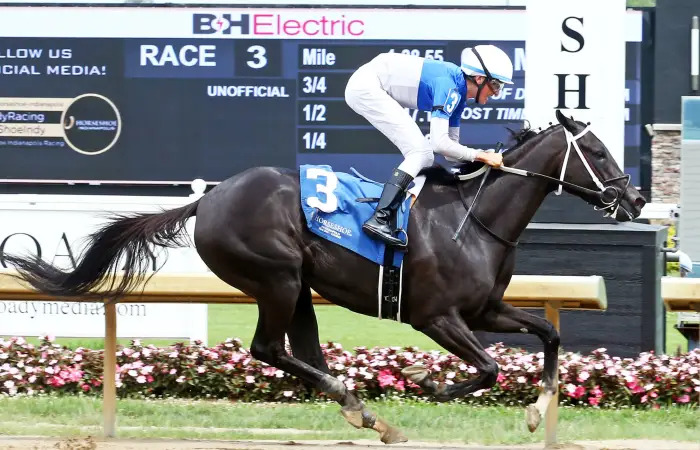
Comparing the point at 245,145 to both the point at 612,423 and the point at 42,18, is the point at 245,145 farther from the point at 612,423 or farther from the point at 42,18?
the point at 612,423

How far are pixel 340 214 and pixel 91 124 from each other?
30.1 ft

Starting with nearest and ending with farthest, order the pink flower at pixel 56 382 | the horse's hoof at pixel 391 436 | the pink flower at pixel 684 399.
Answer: the horse's hoof at pixel 391 436 → the pink flower at pixel 684 399 → the pink flower at pixel 56 382

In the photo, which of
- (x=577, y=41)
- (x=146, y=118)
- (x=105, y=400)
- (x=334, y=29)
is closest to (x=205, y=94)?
(x=146, y=118)

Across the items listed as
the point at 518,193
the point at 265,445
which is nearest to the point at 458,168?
the point at 518,193

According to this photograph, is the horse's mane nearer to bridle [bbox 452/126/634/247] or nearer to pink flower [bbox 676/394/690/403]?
bridle [bbox 452/126/634/247]

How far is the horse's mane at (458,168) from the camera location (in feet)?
17.0

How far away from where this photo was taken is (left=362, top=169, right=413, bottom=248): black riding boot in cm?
491

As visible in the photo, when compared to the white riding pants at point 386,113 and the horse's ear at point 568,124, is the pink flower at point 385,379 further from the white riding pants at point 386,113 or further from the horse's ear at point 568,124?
the horse's ear at point 568,124

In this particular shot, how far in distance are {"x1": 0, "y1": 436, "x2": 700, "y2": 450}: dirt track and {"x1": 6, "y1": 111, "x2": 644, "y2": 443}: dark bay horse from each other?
28cm

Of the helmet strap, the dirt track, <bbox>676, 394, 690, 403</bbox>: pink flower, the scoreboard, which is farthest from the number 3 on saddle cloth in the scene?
the scoreboard

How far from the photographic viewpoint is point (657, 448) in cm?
518

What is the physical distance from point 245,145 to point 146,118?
1078 mm

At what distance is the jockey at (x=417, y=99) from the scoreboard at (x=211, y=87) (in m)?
7.74

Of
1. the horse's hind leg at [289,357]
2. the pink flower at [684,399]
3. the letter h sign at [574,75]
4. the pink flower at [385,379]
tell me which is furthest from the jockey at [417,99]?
the letter h sign at [574,75]
